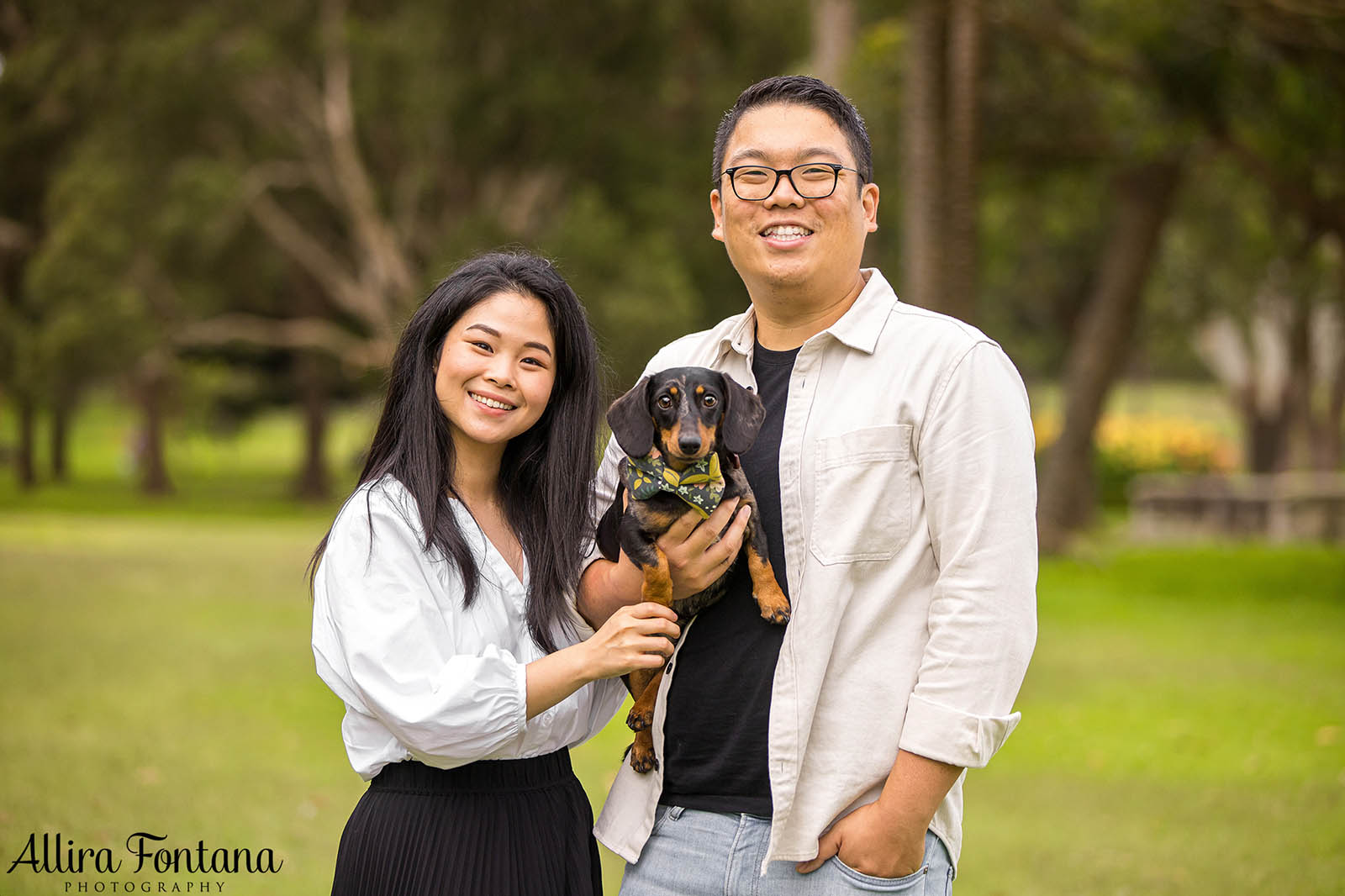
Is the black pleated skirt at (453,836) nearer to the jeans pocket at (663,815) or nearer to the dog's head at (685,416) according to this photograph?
the jeans pocket at (663,815)

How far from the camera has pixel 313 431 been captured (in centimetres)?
3259

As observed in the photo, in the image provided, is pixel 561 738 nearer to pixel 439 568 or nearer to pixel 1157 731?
pixel 439 568

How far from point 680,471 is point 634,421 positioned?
16 centimetres


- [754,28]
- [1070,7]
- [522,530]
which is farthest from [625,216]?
[522,530]

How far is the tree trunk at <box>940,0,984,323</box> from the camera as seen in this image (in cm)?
1147

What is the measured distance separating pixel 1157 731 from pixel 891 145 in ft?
33.6

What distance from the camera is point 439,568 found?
257 centimetres

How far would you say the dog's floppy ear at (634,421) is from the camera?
8.68ft

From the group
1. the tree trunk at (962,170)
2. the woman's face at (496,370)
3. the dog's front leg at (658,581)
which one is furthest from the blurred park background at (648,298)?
the dog's front leg at (658,581)

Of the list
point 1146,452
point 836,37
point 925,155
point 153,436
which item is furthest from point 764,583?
point 153,436

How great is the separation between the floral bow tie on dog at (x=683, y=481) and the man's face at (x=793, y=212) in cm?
39

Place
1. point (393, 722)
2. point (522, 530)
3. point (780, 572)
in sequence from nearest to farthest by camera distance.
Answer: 1. point (393, 722)
2. point (780, 572)
3. point (522, 530)

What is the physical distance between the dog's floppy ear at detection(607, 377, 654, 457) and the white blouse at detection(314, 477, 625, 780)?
0.37 metres

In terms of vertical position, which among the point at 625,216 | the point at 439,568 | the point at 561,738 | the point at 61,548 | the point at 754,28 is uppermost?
the point at 754,28
